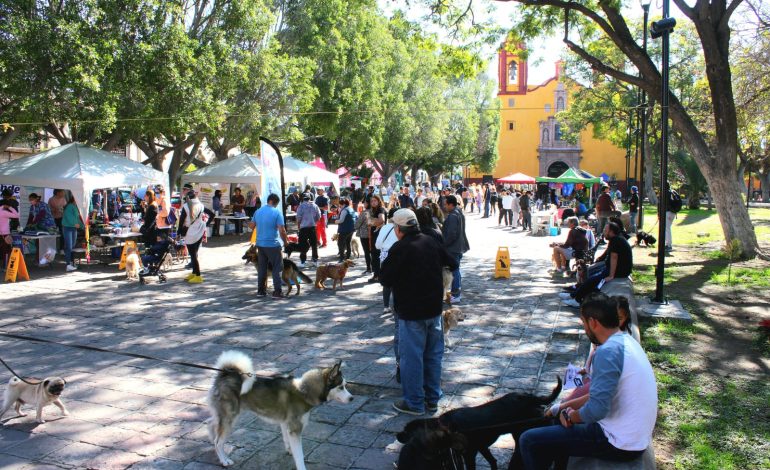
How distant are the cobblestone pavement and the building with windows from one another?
54.7m

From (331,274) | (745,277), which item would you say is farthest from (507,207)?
(331,274)

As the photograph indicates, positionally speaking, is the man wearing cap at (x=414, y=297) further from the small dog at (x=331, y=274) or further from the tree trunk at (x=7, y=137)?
the tree trunk at (x=7, y=137)

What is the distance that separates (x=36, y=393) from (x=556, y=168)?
64.9m

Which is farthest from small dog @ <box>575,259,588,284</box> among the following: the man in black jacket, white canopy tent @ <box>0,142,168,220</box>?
white canopy tent @ <box>0,142,168,220</box>

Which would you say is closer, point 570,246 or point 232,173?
point 570,246

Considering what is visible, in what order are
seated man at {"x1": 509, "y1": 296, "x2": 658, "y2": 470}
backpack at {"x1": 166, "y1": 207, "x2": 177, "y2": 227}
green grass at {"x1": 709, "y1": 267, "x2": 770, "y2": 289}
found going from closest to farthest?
seated man at {"x1": 509, "y1": 296, "x2": 658, "y2": 470}, green grass at {"x1": 709, "y1": 267, "x2": 770, "y2": 289}, backpack at {"x1": 166, "y1": 207, "x2": 177, "y2": 227}

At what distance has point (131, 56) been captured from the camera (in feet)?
49.2

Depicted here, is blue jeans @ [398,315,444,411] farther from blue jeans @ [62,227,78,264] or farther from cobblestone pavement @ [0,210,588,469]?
blue jeans @ [62,227,78,264]

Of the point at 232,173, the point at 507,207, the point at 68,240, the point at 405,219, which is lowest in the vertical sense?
the point at 68,240

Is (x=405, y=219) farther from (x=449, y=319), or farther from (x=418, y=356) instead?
(x=449, y=319)

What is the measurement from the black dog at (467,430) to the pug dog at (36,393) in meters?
3.01

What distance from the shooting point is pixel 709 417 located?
4.99m

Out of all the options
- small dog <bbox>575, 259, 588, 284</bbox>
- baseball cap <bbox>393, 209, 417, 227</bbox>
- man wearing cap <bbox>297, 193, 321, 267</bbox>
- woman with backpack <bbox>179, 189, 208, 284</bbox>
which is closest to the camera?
baseball cap <bbox>393, 209, 417, 227</bbox>

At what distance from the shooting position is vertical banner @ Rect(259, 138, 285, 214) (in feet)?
40.5
